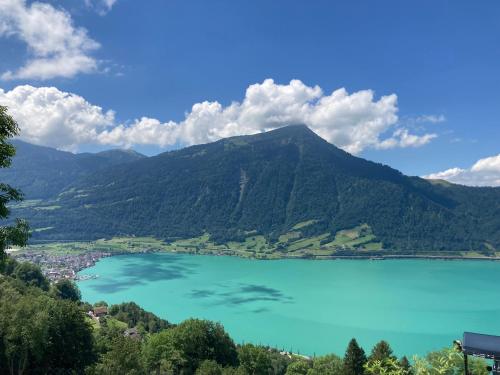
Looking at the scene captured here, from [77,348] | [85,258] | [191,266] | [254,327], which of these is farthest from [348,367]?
[85,258]

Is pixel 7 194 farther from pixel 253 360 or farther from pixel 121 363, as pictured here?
pixel 253 360

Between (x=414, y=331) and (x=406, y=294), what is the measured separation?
3934cm

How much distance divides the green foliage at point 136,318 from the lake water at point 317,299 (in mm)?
19765

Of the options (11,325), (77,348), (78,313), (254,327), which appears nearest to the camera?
(11,325)

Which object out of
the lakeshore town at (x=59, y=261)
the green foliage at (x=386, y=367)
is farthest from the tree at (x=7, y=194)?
the lakeshore town at (x=59, y=261)

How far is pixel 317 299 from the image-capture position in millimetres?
116312

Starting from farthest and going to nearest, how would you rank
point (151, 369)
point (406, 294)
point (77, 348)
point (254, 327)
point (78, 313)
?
1. point (406, 294)
2. point (254, 327)
3. point (151, 369)
4. point (78, 313)
5. point (77, 348)

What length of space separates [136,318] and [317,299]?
6203 cm

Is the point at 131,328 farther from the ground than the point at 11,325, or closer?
closer

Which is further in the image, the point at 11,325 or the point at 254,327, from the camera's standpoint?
the point at 254,327

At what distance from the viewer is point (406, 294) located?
12656 cm

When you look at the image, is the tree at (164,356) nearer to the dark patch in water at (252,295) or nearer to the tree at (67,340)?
the tree at (67,340)

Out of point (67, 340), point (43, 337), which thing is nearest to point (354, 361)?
point (67, 340)

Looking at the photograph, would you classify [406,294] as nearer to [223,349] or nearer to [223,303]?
[223,303]
